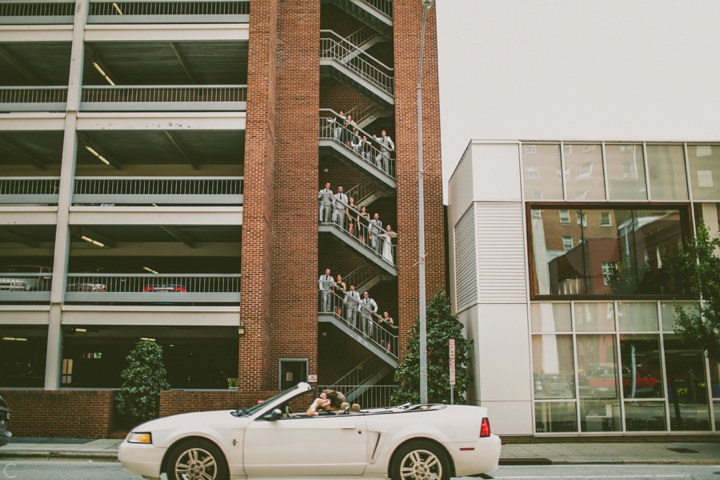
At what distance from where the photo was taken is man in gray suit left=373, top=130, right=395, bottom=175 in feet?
77.2

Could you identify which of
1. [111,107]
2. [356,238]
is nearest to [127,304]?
[111,107]

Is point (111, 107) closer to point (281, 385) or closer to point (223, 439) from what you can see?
point (281, 385)

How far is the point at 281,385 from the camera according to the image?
22016 mm

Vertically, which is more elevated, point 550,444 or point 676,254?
point 676,254

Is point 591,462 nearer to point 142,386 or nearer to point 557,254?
point 557,254

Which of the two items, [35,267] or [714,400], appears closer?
[714,400]

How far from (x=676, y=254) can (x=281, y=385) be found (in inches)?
514

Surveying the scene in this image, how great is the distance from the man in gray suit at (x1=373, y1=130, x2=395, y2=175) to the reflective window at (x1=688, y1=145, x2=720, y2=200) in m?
9.99

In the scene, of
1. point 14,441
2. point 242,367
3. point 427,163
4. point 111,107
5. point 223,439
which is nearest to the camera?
point 223,439

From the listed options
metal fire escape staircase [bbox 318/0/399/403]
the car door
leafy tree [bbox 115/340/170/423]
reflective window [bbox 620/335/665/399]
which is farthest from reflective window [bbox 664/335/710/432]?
leafy tree [bbox 115/340/170/423]

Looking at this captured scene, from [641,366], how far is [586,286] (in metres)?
2.61

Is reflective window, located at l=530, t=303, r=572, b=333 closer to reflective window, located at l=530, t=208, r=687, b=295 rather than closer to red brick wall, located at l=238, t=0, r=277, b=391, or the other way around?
reflective window, located at l=530, t=208, r=687, b=295

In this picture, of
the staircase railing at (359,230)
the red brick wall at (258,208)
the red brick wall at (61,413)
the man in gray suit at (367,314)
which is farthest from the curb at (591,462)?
the red brick wall at (61,413)

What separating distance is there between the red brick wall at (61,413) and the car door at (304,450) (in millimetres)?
11547
